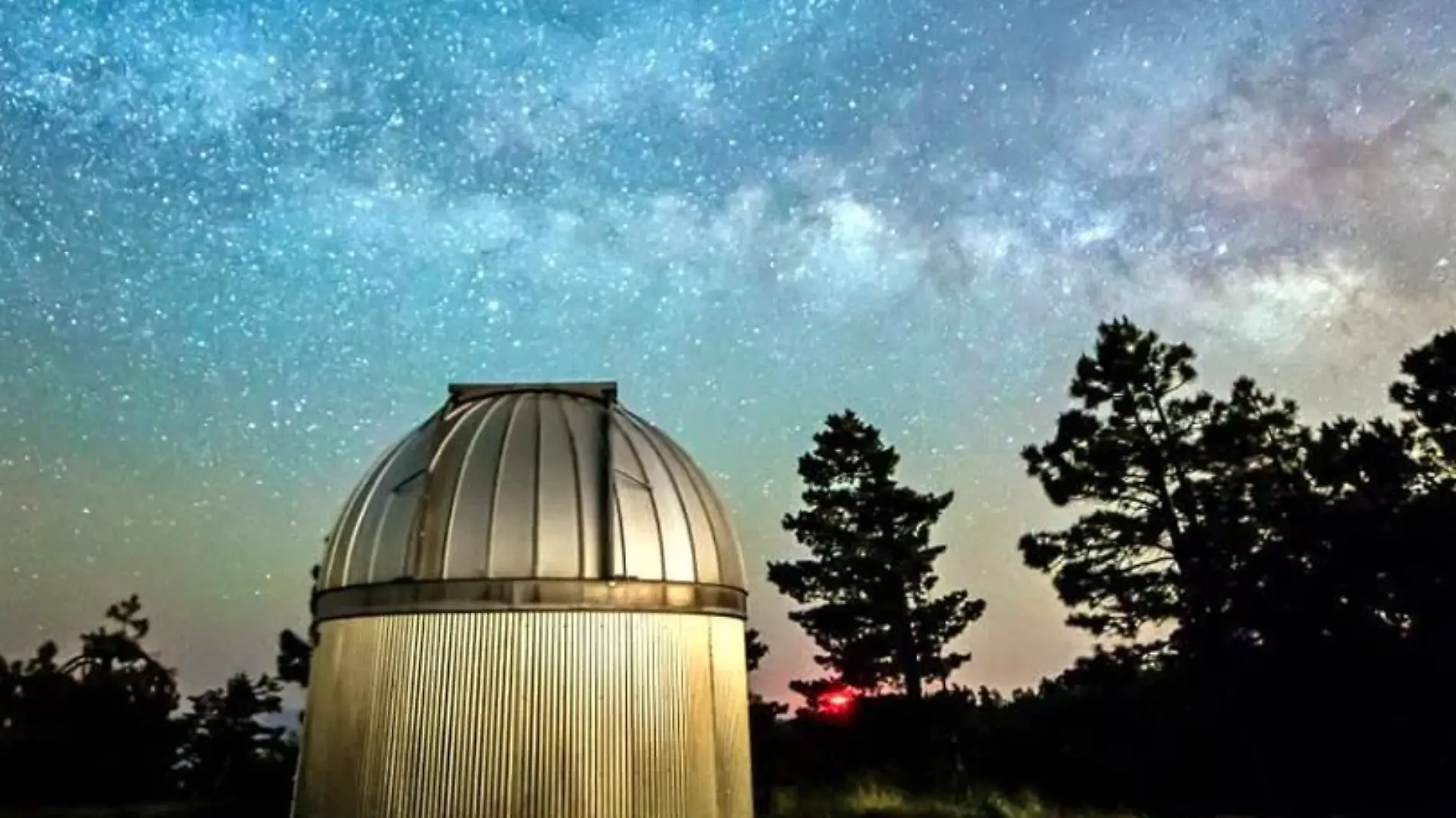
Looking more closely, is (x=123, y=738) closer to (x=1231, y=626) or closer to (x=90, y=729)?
(x=90, y=729)

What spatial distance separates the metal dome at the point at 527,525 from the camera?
7648 millimetres

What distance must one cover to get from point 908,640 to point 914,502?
4.24 meters

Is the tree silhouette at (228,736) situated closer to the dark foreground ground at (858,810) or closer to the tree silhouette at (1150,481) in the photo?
the dark foreground ground at (858,810)

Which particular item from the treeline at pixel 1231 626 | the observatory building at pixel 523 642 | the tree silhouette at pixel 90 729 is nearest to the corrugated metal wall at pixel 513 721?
the observatory building at pixel 523 642

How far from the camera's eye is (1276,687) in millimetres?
17469

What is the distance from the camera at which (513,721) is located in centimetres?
729

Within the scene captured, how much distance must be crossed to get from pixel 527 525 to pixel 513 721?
5.40 ft

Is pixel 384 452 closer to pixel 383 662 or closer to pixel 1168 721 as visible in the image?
pixel 383 662

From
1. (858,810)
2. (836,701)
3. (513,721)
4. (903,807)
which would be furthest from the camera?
(836,701)

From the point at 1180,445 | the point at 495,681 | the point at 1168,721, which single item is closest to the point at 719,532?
the point at 495,681

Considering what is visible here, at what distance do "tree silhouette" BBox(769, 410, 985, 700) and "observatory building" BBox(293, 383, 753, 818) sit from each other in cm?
1837

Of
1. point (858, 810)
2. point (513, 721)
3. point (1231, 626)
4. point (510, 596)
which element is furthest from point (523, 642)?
point (1231, 626)

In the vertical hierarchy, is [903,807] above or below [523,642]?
below

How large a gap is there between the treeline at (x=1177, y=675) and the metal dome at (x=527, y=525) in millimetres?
9797
